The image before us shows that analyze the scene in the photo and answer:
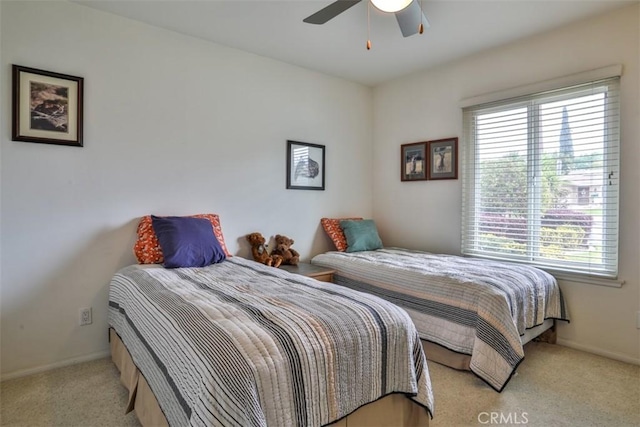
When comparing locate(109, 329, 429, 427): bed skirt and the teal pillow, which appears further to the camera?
the teal pillow

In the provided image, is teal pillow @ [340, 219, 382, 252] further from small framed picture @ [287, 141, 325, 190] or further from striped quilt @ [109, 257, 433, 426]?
striped quilt @ [109, 257, 433, 426]

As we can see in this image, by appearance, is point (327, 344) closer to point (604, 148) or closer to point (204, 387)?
point (204, 387)

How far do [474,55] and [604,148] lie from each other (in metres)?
1.42

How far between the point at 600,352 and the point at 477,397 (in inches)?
53.2

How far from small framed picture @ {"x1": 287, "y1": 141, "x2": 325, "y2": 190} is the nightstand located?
2.75 ft

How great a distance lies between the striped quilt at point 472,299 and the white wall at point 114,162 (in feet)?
3.93

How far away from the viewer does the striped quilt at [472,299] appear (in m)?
2.05

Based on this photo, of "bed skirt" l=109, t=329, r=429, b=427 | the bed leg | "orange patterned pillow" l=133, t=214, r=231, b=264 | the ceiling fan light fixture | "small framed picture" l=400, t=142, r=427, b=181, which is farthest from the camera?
"small framed picture" l=400, t=142, r=427, b=181

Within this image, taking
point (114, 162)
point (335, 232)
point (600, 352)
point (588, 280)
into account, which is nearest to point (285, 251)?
point (335, 232)

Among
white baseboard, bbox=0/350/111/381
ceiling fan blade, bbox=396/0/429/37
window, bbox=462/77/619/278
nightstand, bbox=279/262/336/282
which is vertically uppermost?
ceiling fan blade, bbox=396/0/429/37

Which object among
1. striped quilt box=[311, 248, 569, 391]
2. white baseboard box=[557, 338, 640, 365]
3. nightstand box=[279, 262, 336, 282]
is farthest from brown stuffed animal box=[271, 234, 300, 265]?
white baseboard box=[557, 338, 640, 365]

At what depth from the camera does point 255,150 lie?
3314mm

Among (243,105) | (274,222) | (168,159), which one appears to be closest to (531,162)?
(274,222)

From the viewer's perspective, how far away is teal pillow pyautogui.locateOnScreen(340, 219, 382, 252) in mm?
3666
